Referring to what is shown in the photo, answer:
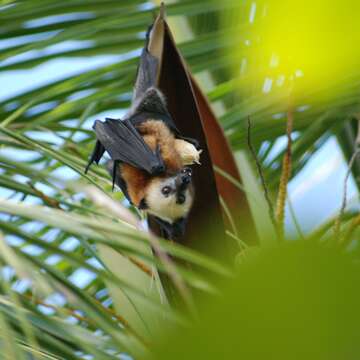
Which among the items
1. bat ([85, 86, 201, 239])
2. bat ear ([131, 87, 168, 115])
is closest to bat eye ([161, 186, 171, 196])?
bat ([85, 86, 201, 239])

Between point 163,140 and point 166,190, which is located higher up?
point 163,140

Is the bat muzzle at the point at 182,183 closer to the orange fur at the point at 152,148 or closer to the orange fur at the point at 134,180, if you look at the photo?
the orange fur at the point at 152,148

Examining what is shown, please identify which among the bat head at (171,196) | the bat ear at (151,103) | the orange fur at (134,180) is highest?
the bat ear at (151,103)

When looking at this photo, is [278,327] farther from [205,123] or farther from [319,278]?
[205,123]

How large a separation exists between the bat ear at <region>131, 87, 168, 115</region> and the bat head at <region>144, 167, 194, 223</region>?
13cm

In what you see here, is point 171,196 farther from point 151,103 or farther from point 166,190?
point 151,103

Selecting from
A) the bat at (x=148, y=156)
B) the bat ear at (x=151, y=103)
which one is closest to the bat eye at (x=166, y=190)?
the bat at (x=148, y=156)

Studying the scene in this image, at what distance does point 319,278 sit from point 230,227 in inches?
41.6

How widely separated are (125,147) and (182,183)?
0.18 m

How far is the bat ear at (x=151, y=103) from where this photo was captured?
1.29 m

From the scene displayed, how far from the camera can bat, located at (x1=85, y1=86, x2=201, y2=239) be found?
4.47 feet

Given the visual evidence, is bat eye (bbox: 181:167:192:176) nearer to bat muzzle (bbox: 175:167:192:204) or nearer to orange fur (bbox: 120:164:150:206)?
bat muzzle (bbox: 175:167:192:204)

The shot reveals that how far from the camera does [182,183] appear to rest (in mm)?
1359

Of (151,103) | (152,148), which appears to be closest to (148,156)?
(152,148)
